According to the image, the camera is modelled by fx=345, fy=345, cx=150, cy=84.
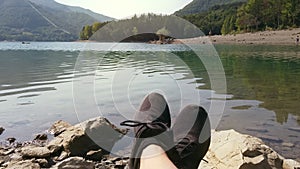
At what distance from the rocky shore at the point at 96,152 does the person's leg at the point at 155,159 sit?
49.0 inches

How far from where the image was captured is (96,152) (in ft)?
19.5

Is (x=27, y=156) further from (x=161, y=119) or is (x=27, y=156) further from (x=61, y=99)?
(x=61, y=99)

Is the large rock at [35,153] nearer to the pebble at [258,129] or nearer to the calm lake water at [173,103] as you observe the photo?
the calm lake water at [173,103]

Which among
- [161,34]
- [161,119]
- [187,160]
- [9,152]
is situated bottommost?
[9,152]

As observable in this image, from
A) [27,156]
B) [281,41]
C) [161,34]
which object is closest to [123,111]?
[27,156]

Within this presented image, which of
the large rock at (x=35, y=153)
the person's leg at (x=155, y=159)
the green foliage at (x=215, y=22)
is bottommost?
the large rock at (x=35, y=153)

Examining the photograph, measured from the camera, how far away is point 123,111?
352 inches

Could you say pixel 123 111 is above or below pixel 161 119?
below

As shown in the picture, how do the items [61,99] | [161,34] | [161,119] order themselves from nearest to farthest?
[161,119]
[161,34]
[61,99]

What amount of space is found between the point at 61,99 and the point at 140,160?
842 centimetres

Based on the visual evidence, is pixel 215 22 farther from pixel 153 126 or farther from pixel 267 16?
pixel 153 126

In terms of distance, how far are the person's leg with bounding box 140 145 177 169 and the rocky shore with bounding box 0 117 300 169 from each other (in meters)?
1.25

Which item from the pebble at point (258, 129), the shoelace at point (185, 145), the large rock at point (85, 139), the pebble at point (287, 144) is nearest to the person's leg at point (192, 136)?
the shoelace at point (185, 145)

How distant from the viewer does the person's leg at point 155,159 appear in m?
3.07
